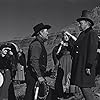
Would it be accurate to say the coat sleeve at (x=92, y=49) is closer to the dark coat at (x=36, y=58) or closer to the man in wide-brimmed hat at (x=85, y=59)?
the man in wide-brimmed hat at (x=85, y=59)

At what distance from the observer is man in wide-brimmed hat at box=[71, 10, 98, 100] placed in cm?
486

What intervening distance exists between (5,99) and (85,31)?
2.60m

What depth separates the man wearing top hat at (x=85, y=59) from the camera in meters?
4.86

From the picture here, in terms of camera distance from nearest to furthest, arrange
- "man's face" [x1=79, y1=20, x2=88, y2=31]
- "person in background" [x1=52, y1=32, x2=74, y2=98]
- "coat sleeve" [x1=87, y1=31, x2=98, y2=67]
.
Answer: "coat sleeve" [x1=87, y1=31, x2=98, y2=67], "man's face" [x1=79, y1=20, x2=88, y2=31], "person in background" [x1=52, y1=32, x2=74, y2=98]

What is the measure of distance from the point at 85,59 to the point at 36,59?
33.0 inches

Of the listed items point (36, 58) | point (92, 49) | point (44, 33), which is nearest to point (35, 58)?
point (36, 58)

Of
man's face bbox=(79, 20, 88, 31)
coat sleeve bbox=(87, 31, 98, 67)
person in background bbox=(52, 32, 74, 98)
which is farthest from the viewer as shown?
person in background bbox=(52, 32, 74, 98)

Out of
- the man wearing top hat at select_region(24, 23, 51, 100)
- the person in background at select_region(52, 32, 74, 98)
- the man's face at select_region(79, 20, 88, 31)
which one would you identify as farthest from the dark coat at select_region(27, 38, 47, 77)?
the person in background at select_region(52, 32, 74, 98)

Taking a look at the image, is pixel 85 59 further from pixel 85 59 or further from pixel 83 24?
pixel 83 24

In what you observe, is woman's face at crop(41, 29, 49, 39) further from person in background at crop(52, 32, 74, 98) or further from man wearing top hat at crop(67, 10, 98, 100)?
person in background at crop(52, 32, 74, 98)

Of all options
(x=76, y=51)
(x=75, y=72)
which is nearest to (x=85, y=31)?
(x=76, y=51)

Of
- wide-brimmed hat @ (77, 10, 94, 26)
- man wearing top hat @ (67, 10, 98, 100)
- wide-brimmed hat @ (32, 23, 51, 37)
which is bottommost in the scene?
man wearing top hat @ (67, 10, 98, 100)

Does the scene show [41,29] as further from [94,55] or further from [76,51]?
[94,55]

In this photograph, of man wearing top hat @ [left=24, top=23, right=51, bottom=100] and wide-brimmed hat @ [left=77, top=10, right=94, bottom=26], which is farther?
wide-brimmed hat @ [left=77, top=10, right=94, bottom=26]
